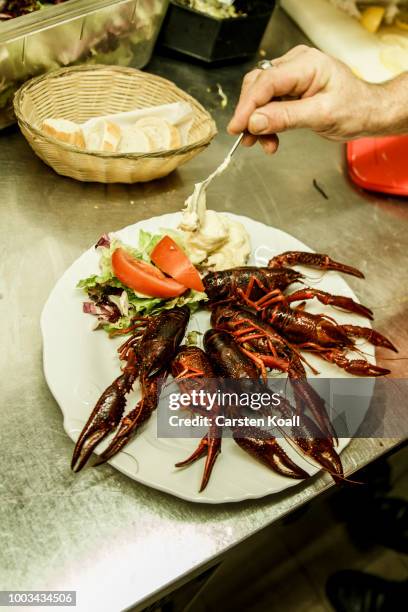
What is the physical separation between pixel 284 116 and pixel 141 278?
2.32 ft

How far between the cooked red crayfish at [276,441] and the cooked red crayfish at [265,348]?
6 centimetres

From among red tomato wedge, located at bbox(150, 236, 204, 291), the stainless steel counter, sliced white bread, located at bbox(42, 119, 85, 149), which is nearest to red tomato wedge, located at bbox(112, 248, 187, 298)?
red tomato wedge, located at bbox(150, 236, 204, 291)

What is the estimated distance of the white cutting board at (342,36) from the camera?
9.98ft

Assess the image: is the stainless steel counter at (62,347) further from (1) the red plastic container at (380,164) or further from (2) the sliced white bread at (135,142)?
(2) the sliced white bread at (135,142)

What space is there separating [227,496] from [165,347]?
49cm

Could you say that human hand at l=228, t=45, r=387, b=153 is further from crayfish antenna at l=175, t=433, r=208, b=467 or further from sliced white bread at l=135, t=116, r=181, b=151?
crayfish antenna at l=175, t=433, r=208, b=467

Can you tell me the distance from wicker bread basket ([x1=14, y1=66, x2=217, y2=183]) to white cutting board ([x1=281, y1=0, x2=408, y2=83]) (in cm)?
122

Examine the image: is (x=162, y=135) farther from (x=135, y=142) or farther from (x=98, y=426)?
(x=98, y=426)

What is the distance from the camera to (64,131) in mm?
2055

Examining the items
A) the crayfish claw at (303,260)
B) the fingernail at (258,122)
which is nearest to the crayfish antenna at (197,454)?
the crayfish claw at (303,260)

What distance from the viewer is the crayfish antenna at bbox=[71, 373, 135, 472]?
1.40 meters

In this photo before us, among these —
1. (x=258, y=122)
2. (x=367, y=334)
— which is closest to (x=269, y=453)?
(x=367, y=334)

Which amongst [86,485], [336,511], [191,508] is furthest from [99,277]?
[336,511]

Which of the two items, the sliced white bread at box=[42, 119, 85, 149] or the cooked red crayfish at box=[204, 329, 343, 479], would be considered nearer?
the cooked red crayfish at box=[204, 329, 343, 479]
